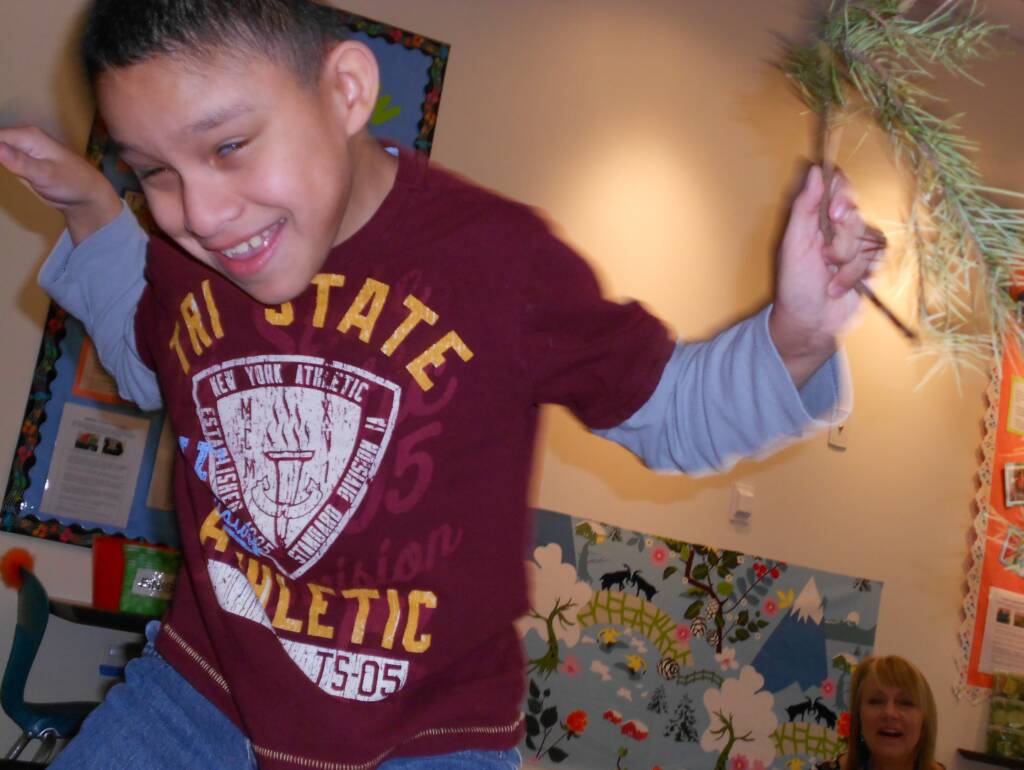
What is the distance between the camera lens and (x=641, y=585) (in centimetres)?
340

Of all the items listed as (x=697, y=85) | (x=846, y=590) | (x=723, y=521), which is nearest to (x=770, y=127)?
(x=697, y=85)

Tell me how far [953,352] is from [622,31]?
3.14m

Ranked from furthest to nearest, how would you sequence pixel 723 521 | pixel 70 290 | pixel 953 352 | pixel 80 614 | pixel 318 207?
pixel 723 521, pixel 80 614, pixel 70 290, pixel 318 207, pixel 953 352

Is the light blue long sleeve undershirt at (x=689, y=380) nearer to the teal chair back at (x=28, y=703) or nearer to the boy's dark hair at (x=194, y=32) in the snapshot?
the boy's dark hair at (x=194, y=32)

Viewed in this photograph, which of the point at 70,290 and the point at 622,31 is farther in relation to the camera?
the point at 622,31

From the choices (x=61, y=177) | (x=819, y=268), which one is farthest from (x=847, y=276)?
(x=61, y=177)

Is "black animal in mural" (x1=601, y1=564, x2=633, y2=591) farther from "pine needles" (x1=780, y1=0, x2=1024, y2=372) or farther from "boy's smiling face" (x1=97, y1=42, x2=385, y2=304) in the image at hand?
"pine needles" (x1=780, y1=0, x2=1024, y2=372)

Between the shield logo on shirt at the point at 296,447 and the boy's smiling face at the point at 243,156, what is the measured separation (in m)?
0.10

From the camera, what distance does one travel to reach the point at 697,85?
3688 millimetres

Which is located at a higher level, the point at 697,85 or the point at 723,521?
the point at 697,85

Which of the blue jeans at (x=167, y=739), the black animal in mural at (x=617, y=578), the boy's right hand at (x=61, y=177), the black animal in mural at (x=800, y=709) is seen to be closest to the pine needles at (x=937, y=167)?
the blue jeans at (x=167, y=739)

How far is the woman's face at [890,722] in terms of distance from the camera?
3109 mm

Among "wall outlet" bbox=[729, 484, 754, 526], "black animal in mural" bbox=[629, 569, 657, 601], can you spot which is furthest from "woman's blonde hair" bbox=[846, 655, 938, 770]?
"black animal in mural" bbox=[629, 569, 657, 601]

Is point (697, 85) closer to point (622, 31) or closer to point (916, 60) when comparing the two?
point (622, 31)
